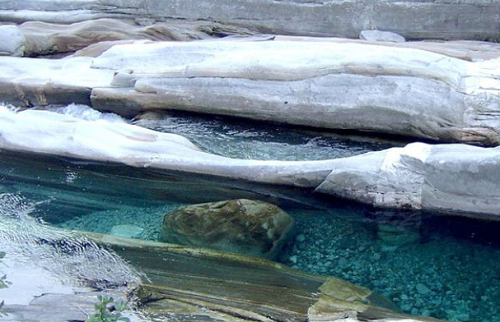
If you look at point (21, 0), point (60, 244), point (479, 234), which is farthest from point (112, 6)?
point (479, 234)

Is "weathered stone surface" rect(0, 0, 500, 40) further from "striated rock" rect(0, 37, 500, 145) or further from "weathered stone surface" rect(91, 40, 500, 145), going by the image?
"weathered stone surface" rect(91, 40, 500, 145)

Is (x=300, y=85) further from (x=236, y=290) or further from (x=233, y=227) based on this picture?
(x=236, y=290)

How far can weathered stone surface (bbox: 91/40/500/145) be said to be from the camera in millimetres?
5906

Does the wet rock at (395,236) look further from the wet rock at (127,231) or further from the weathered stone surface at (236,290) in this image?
the wet rock at (127,231)

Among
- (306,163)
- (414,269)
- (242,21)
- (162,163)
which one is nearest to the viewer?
(414,269)

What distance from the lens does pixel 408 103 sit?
236 inches

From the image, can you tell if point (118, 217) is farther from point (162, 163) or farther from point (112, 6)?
point (112, 6)

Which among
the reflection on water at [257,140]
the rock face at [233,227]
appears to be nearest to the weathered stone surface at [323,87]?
the reflection on water at [257,140]

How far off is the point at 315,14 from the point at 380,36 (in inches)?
46.1

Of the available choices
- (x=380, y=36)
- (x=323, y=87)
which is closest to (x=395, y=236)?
(x=323, y=87)

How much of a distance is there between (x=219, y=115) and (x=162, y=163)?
124 centimetres

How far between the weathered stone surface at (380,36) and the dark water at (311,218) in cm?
257

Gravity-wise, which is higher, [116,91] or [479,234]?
[116,91]

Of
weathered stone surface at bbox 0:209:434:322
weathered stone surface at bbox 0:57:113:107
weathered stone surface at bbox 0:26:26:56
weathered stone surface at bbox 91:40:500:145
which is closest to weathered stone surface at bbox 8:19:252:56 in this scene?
weathered stone surface at bbox 0:26:26:56
